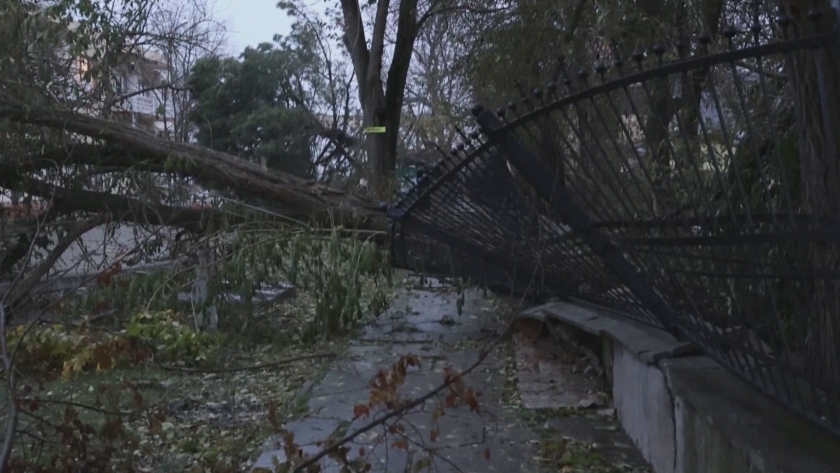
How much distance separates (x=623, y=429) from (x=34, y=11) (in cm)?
630

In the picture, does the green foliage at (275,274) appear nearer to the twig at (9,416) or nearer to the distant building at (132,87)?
the distant building at (132,87)

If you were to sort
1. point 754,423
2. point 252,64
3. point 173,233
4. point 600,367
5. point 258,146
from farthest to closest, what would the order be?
point 252,64, point 258,146, point 173,233, point 600,367, point 754,423

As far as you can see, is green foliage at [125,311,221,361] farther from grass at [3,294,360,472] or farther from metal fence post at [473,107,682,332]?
metal fence post at [473,107,682,332]

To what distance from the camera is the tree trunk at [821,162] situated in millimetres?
2912

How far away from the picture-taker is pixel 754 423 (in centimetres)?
319

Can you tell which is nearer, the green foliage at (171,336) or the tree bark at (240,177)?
the green foliage at (171,336)

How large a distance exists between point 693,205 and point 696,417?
912 millimetres

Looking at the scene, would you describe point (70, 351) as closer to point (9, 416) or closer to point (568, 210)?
point (9, 416)

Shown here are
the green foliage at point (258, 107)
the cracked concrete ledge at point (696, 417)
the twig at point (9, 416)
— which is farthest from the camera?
the green foliage at point (258, 107)

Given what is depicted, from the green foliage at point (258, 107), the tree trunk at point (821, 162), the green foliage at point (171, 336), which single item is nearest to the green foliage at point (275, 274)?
the green foliage at point (171, 336)

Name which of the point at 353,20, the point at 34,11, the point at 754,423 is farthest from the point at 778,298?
the point at 353,20

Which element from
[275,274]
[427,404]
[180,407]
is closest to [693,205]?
[427,404]

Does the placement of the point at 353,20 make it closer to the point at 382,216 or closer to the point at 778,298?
the point at 382,216

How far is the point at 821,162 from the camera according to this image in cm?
313
